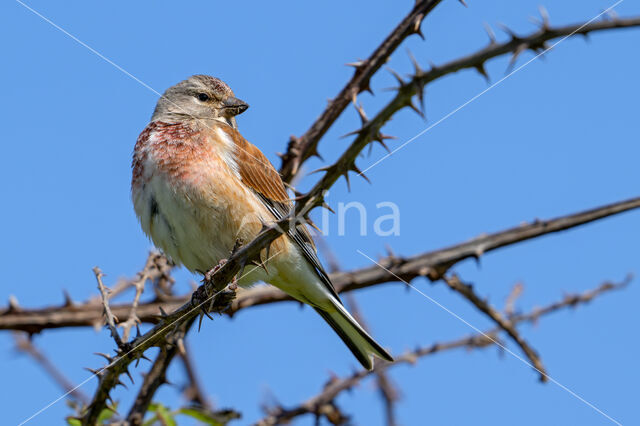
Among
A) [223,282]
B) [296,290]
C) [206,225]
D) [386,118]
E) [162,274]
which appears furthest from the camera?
[296,290]

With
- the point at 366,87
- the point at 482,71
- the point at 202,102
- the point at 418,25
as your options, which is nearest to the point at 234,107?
the point at 202,102

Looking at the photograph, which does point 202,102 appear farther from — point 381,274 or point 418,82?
point 418,82

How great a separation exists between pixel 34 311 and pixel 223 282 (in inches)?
37.9

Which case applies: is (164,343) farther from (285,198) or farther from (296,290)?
(285,198)

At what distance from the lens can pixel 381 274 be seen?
3318 millimetres

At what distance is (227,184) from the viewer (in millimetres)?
4020

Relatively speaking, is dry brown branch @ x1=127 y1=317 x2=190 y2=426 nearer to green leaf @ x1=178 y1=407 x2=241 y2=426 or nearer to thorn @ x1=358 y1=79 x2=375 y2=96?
green leaf @ x1=178 y1=407 x2=241 y2=426

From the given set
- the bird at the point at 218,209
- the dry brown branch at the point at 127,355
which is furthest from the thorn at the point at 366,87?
the bird at the point at 218,209

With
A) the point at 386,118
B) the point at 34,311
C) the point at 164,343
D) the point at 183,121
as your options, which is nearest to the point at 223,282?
the point at 164,343

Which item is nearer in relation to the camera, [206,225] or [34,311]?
[34,311]

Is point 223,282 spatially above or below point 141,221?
below

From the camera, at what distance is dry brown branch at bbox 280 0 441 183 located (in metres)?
2.64

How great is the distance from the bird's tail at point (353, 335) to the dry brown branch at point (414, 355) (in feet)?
0.84

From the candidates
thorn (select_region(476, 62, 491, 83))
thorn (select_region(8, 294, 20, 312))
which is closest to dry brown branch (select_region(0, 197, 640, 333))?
thorn (select_region(8, 294, 20, 312))
